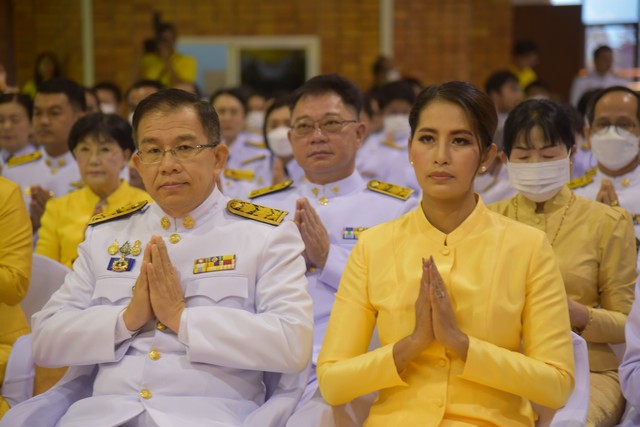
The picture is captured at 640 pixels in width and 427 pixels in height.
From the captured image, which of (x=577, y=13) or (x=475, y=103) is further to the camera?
(x=577, y=13)

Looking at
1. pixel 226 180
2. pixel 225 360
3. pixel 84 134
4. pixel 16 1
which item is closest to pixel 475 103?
pixel 225 360

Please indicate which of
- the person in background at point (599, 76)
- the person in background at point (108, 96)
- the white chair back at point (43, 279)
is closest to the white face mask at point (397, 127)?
the person in background at point (108, 96)

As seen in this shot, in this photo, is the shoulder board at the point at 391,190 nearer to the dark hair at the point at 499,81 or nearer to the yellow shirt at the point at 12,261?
the yellow shirt at the point at 12,261

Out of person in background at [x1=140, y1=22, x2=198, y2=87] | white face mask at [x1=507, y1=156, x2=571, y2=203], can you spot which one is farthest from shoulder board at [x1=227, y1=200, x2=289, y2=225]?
person in background at [x1=140, y1=22, x2=198, y2=87]

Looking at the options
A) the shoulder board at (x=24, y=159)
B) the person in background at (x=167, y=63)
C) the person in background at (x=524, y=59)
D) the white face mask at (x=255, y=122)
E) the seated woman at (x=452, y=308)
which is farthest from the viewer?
the person in background at (x=524, y=59)

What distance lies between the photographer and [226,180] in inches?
225

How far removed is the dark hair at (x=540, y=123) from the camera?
Answer: 3359 mm

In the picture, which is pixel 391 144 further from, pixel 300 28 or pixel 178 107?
pixel 300 28

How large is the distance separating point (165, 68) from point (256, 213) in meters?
7.34

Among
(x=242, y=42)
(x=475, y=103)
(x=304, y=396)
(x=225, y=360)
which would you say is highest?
(x=242, y=42)

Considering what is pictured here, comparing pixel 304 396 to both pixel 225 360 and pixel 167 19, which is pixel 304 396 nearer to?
pixel 225 360

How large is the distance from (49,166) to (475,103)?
12.4 feet

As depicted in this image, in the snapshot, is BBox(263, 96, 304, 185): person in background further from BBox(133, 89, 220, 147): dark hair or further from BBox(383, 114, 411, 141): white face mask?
BBox(133, 89, 220, 147): dark hair

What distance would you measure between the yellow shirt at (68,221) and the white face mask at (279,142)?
1.50m
